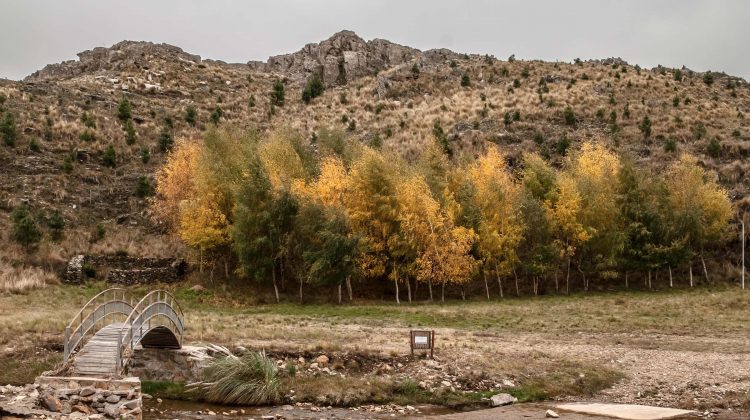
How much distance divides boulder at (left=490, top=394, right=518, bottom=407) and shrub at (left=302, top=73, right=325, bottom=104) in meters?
87.7

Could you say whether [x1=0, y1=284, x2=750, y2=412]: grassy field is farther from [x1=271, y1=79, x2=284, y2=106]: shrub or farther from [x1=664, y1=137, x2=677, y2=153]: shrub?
[x1=271, y1=79, x2=284, y2=106]: shrub

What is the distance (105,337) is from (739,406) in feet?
65.6

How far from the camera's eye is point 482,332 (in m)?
34.8

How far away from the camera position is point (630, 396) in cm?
2316

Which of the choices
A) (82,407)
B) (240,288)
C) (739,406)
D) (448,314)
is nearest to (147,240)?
(240,288)

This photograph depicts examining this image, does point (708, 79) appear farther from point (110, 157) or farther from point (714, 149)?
point (110, 157)

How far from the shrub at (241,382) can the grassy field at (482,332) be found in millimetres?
1106

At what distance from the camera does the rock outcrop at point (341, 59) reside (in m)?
122

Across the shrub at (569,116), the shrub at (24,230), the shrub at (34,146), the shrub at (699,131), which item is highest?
the shrub at (569,116)

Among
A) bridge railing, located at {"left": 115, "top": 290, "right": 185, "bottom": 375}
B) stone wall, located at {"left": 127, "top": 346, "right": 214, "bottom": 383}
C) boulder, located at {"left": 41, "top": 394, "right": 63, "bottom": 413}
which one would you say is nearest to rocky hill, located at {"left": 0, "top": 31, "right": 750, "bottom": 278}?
stone wall, located at {"left": 127, "top": 346, "right": 214, "bottom": 383}

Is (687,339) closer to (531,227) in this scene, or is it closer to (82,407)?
(531,227)

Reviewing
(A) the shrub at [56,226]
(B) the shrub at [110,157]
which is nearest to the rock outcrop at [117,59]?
(B) the shrub at [110,157]

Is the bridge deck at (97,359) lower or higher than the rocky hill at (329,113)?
lower

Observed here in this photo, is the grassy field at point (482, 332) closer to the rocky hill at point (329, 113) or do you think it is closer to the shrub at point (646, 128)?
the rocky hill at point (329, 113)
